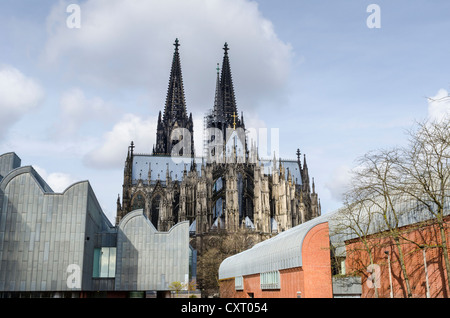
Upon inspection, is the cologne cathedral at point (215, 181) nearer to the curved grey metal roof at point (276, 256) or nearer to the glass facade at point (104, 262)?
the curved grey metal roof at point (276, 256)

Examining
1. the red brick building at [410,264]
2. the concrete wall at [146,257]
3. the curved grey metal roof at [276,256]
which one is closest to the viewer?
the red brick building at [410,264]

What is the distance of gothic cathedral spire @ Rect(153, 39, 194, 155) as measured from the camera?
339 feet

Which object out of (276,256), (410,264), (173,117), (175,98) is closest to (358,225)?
(410,264)

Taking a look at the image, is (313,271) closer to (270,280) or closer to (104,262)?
(270,280)

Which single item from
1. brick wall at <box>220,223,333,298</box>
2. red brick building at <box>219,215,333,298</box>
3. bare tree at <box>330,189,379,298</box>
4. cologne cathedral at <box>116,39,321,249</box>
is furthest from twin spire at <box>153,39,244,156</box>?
brick wall at <box>220,223,333,298</box>

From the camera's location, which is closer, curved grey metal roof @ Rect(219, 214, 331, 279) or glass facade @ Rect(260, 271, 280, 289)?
curved grey metal roof @ Rect(219, 214, 331, 279)

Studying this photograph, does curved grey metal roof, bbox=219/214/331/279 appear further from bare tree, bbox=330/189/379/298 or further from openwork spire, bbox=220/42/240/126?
openwork spire, bbox=220/42/240/126

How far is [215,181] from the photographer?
75.5 meters

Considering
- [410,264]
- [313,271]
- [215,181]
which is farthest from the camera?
[215,181]

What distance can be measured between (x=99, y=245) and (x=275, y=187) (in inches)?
1550

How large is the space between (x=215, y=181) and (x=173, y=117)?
108ft

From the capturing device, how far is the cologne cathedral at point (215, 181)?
7100 cm

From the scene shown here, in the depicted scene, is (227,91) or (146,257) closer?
(146,257)

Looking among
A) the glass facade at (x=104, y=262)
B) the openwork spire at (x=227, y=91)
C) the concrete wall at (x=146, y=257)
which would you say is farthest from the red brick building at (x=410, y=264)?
the openwork spire at (x=227, y=91)
